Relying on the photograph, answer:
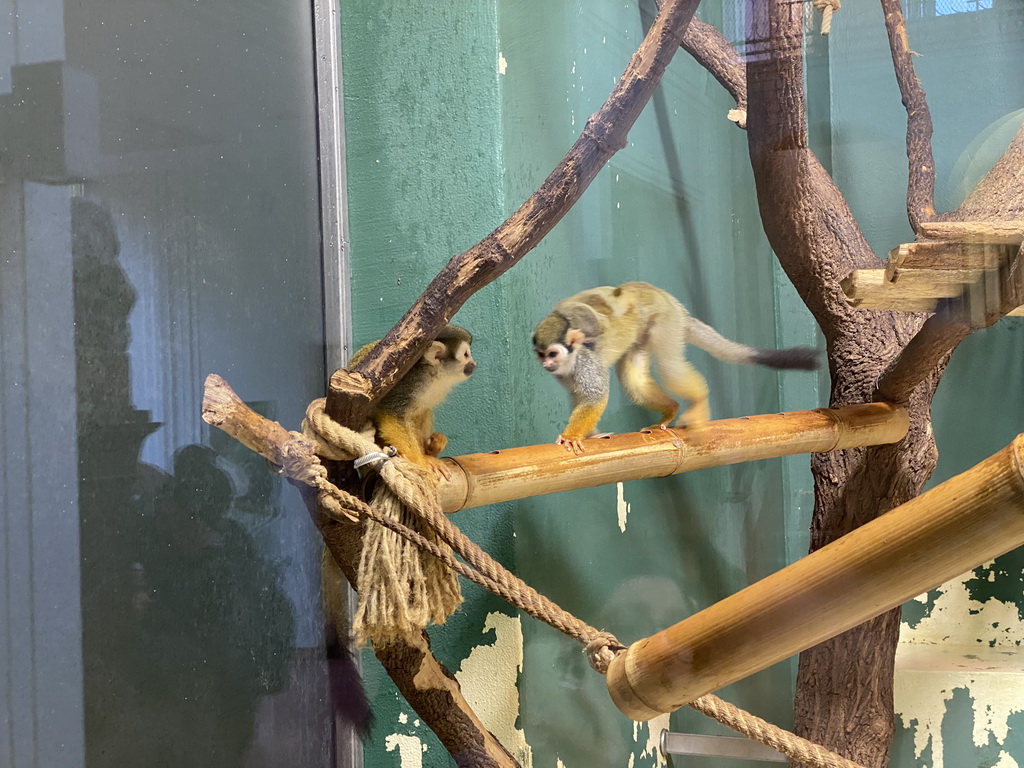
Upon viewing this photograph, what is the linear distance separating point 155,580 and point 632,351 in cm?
102

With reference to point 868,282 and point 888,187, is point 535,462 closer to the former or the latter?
point 868,282

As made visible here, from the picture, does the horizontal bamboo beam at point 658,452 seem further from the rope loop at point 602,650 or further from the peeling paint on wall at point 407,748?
the peeling paint on wall at point 407,748

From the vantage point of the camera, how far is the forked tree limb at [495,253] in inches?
43.1

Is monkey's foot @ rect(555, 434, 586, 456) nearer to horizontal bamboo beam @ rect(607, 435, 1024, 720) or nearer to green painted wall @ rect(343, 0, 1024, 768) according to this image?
green painted wall @ rect(343, 0, 1024, 768)

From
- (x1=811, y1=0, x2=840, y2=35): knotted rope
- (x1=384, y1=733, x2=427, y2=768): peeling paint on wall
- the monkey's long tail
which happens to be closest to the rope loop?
(x1=384, y1=733, x2=427, y2=768): peeling paint on wall

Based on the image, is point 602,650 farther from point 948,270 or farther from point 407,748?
point 407,748

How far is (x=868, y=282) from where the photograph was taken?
4.31ft

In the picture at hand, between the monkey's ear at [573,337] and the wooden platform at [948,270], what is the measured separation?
0.50 meters

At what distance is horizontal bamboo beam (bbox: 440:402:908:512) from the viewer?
1207 millimetres

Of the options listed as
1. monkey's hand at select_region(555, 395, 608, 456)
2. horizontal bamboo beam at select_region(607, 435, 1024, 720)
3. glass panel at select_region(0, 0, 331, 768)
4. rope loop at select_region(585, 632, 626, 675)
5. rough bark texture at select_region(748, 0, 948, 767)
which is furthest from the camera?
rough bark texture at select_region(748, 0, 948, 767)

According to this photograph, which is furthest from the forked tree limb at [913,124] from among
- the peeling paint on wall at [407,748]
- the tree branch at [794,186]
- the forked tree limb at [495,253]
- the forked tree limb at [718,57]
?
the peeling paint on wall at [407,748]

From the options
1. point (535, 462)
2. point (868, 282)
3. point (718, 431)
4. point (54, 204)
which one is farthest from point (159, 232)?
point (868, 282)

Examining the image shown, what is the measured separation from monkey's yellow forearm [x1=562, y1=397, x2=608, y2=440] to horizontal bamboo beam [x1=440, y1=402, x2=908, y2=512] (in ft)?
0.32

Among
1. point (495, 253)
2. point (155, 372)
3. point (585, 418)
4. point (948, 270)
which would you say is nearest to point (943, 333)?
point (948, 270)
